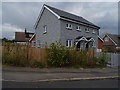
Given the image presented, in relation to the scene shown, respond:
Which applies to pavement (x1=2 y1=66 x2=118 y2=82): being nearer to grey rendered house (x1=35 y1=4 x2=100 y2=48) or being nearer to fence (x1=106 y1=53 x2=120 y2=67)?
fence (x1=106 y1=53 x2=120 y2=67)

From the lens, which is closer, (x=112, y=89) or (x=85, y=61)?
(x=112, y=89)

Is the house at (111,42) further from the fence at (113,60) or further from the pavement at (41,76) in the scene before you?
the pavement at (41,76)

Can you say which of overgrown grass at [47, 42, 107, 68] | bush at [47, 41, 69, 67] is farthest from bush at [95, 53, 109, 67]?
bush at [47, 41, 69, 67]

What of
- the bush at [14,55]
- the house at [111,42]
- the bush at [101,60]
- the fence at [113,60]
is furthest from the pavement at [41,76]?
the house at [111,42]

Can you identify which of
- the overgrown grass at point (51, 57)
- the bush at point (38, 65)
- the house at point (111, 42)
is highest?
the house at point (111, 42)

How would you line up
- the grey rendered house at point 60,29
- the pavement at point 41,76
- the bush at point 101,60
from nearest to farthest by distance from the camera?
the pavement at point 41,76 → the bush at point 101,60 → the grey rendered house at point 60,29

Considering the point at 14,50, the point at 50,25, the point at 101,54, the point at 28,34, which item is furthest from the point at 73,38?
the point at 28,34

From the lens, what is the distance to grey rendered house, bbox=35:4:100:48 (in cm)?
1867

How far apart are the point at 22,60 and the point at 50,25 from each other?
37.7 ft

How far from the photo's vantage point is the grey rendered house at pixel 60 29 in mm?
18672

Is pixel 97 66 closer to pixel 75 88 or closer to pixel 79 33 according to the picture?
pixel 75 88

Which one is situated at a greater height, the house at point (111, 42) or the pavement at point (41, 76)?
the house at point (111, 42)

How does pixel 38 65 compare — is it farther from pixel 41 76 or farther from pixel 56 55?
pixel 41 76

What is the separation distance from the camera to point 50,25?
2009cm
